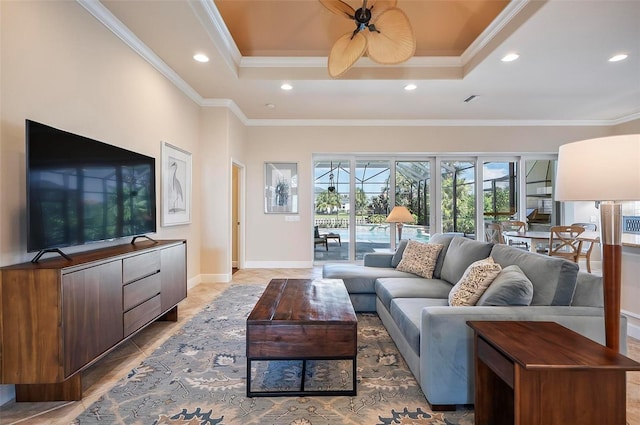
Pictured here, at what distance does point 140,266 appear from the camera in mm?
2443

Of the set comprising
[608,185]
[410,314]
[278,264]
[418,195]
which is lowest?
[278,264]

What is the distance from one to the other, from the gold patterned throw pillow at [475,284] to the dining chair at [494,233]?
3779 millimetres

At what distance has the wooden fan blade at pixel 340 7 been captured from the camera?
8.32 ft

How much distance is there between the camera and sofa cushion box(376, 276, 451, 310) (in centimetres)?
259

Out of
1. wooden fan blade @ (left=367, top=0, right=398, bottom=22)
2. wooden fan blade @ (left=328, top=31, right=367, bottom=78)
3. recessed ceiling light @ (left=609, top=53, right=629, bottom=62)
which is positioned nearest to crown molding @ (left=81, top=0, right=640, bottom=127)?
wooden fan blade @ (left=328, top=31, right=367, bottom=78)

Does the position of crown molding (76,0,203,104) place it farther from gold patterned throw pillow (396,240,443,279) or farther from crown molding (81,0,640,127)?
gold patterned throw pillow (396,240,443,279)

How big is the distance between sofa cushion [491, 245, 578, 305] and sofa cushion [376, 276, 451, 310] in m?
0.73

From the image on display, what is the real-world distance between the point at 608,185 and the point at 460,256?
1567 mm

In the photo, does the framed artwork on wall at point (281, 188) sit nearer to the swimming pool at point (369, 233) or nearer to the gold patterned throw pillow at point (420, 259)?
the swimming pool at point (369, 233)

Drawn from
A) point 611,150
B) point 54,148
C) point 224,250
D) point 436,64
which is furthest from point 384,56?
point 224,250

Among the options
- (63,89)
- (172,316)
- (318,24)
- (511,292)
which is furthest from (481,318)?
(318,24)

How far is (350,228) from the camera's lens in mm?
6199

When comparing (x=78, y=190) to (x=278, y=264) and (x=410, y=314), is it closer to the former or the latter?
(x=410, y=314)

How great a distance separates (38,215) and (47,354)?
82 centimetres
